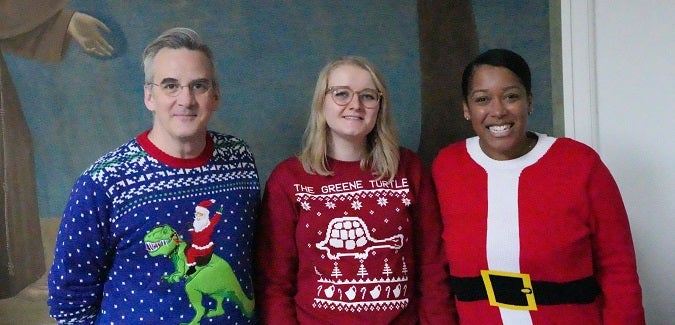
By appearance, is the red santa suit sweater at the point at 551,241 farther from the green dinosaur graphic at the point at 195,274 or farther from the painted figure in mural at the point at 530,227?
the green dinosaur graphic at the point at 195,274

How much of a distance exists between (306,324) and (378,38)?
1150mm

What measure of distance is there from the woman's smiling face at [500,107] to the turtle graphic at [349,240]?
502 millimetres

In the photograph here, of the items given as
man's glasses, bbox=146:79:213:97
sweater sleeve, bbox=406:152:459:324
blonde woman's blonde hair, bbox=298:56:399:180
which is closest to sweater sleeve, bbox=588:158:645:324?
sweater sleeve, bbox=406:152:459:324

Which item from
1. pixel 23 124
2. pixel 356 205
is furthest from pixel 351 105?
pixel 23 124

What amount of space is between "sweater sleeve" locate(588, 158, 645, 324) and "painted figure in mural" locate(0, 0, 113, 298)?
1809 mm

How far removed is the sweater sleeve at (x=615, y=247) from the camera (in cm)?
168

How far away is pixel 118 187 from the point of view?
5.35 feet

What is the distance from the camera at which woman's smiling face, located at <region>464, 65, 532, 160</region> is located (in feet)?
5.71

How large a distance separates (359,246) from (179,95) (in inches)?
29.4

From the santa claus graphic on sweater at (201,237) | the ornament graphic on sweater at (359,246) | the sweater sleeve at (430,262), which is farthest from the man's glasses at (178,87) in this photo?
the sweater sleeve at (430,262)

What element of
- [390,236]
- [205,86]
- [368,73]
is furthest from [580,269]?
[205,86]

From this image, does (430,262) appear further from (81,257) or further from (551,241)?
(81,257)

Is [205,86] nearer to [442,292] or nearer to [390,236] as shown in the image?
[390,236]

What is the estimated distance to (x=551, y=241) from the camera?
5.57 ft
